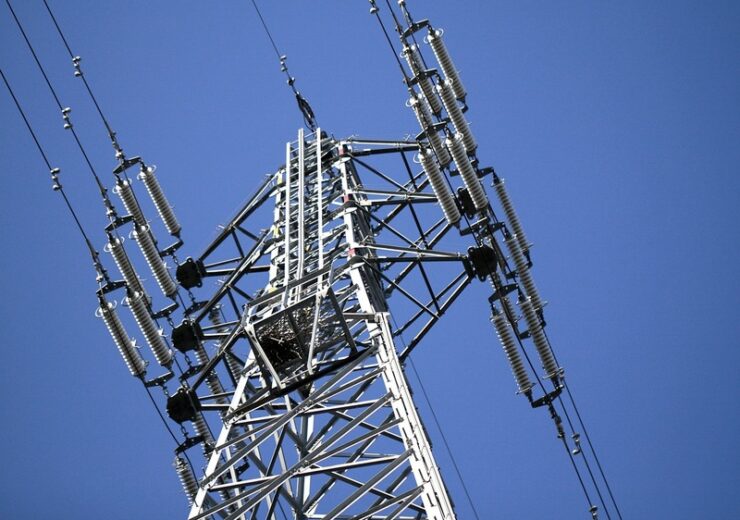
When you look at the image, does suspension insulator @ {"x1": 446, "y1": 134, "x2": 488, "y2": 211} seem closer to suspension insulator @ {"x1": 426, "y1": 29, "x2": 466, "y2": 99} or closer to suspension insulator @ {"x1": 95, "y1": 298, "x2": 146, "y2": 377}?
suspension insulator @ {"x1": 426, "y1": 29, "x2": 466, "y2": 99}

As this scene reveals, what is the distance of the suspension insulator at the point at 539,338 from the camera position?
89.0 ft

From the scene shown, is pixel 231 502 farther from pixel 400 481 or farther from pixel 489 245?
pixel 489 245

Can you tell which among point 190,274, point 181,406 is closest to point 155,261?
point 190,274

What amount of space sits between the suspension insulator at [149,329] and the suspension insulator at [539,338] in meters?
7.26

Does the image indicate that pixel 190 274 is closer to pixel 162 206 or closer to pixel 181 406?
pixel 162 206

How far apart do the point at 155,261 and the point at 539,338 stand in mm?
8315

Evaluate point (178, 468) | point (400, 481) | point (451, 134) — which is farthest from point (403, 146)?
point (400, 481)

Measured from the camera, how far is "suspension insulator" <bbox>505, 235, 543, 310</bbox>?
28.4m

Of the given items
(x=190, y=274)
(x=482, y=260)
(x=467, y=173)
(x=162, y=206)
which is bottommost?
(x=482, y=260)

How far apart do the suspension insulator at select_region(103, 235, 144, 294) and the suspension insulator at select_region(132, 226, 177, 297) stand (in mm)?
805

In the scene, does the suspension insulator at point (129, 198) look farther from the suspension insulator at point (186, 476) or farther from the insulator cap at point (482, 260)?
the insulator cap at point (482, 260)

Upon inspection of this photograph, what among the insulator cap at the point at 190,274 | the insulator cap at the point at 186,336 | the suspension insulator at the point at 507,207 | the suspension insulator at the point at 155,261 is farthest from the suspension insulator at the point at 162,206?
the suspension insulator at the point at 507,207

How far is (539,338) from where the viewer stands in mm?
27297

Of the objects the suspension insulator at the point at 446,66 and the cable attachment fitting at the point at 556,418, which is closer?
the cable attachment fitting at the point at 556,418
